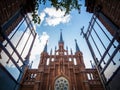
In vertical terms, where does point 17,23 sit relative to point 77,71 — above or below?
below

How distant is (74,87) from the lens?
55.5 ft

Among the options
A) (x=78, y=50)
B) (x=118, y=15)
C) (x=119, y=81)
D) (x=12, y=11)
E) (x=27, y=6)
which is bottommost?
(x=119, y=81)

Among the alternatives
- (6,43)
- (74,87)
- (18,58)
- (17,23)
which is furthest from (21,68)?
(74,87)

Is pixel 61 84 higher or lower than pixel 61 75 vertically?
lower

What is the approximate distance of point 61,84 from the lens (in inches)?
695

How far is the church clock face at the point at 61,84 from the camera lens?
1730 cm

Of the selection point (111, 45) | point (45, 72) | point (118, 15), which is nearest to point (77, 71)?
point (45, 72)

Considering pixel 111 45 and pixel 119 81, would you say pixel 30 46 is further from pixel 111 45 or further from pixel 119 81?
pixel 119 81

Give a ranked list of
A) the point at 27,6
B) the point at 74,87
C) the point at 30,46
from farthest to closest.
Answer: the point at 74,87 → the point at 30,46 → the point at 27,6

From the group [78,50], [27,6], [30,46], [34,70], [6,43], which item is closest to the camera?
[6,43]

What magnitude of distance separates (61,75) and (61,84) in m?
1.66

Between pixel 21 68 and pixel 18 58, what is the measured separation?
25.5 inches

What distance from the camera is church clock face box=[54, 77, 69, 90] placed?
17.3 meters

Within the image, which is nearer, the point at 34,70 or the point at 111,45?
the point at 111,45
